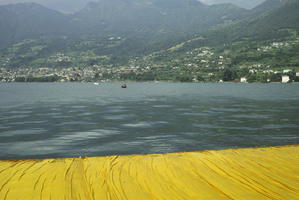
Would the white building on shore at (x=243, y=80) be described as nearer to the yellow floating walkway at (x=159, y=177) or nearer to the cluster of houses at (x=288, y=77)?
the cluster of houses at (x=288, y=77)

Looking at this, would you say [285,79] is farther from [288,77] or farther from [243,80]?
[243,80]

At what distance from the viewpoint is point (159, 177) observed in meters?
4.77

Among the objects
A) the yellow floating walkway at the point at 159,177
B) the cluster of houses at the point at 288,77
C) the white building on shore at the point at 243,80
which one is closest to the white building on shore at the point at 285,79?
the cluster of houses at the point at 288,77

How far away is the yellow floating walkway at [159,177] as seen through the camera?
4.07 meters

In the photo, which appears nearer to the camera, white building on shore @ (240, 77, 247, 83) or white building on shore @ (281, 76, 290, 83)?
white building on shore @ (281, 76, 290, 83)

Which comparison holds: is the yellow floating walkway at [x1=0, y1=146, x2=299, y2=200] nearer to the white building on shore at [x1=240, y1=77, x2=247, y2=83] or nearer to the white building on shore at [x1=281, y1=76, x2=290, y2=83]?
the white building on shore at [x1=281, y1=76, x2=290, y2=83]

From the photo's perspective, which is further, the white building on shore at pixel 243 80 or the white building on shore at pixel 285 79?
the white building on shore at pixel 243 80

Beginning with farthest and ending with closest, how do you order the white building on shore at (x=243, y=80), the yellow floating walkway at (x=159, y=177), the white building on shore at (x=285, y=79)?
the white building on shore at (x=243, y=80) → the white building on shore at (x=285, y=79) → the yellow floating walkway at (x=159, y=177)

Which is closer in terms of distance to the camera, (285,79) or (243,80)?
(285,79)

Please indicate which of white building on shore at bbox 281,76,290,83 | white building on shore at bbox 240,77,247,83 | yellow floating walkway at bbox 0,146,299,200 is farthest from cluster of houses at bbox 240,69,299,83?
yellow floating walkway at bbox 0,146,299,200

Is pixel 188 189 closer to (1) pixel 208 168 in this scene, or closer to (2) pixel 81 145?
(1) pixel 208 168

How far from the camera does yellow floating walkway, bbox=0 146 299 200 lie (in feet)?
13.3

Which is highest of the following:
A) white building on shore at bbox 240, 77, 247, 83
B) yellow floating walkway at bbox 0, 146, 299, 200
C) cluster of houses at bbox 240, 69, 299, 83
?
yellow floating walkway at bbox 0, 146, 299, 200

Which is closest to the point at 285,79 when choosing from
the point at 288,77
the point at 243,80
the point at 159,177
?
the point at 288,77
